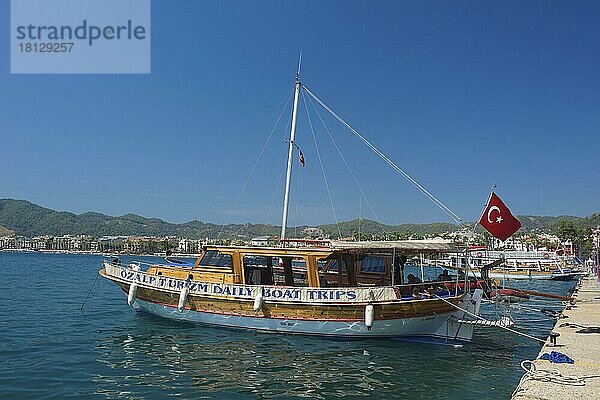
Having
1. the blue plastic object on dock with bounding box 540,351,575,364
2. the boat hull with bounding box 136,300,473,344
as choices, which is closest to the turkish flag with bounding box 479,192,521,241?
the boat hull with bounding box 136,300,473,344

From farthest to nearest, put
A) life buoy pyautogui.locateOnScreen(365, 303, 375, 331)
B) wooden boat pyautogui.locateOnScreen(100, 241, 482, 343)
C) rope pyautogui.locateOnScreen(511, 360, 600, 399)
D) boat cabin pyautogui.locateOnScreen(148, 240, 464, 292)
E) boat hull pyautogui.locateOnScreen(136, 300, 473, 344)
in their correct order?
boat cabin pyautogui.locateOnScreen(148, 240, 464, 292) < boat hull pyautogui.locateOnScreen(136, 300, 473, 344) < wooden boat pyautogui.locateOnScreen(100, 241, 482, 343) < life buoy pyautogui.locateOnScreen(365, 303, 375, 331) < rope pyautogui.locateOnScreen(511, 360, 600, 399)

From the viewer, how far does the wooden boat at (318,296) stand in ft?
53.9

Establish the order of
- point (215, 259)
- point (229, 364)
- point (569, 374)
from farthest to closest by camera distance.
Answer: point (215, 259), point (229, 364), point (569, 374)

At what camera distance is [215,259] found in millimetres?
19656

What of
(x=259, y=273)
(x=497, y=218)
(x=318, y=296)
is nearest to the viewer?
(x=497, y=218)

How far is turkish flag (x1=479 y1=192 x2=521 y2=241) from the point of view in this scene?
16.3 m

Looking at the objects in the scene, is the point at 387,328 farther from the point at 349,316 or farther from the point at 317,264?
the point at 317,264

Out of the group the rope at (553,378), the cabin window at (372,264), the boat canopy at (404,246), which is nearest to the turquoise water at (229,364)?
the rope at (553,378)

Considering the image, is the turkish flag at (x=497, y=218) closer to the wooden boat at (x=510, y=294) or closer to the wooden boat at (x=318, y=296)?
the wooden boat at (x=318, y=296)

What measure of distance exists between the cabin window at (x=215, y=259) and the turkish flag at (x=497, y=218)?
911 centimetres

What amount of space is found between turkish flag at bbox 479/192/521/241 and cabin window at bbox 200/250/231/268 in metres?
9.11

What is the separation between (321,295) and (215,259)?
4908 millimetres

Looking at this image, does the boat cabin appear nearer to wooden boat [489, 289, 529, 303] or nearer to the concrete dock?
wooden boat [489, 289, 529, 303]

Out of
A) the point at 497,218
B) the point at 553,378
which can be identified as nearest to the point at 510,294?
the point at 497,218
